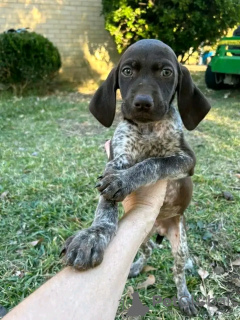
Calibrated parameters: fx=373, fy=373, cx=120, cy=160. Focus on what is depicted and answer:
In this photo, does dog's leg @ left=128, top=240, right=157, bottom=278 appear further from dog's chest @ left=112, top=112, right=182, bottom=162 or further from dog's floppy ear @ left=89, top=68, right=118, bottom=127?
dog's floppy ear @ left=89, top=68, right=118, bottom=127

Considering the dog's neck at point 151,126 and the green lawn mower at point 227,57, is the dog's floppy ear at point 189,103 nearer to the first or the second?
the dog's neck at point 151,126

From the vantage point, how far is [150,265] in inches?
136

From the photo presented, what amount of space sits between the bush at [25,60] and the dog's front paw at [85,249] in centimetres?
980

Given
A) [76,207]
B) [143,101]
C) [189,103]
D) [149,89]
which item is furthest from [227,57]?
[143,101]

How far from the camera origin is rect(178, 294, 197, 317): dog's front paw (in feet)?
9.80

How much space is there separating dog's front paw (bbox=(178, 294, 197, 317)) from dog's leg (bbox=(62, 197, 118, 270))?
120 centimetres

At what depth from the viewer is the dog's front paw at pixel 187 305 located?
299cm

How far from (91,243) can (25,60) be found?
10041mm

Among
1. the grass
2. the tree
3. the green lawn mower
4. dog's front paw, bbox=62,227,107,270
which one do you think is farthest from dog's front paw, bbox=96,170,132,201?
the tree

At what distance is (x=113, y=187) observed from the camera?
224cm

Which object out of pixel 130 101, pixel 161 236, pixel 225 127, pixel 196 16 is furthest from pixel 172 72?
pixel 196 16

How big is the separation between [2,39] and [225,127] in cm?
688

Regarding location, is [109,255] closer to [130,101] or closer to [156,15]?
[130,101]

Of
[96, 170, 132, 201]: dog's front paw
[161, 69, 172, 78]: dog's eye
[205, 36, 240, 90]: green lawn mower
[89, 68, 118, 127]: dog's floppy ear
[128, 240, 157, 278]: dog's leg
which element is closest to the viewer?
[96, 170, 132, 201]: dog's front paw
